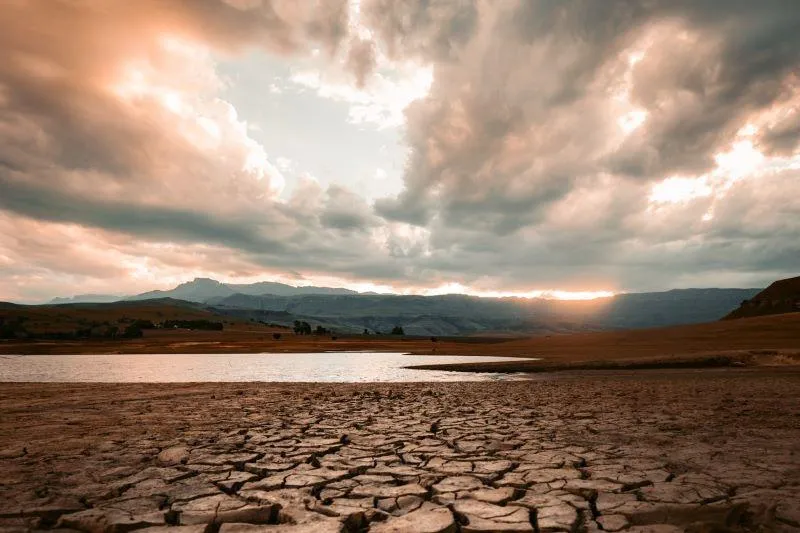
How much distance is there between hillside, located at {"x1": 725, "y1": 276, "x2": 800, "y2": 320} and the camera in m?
81.4

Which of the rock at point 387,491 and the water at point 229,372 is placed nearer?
the rock at point 387,491

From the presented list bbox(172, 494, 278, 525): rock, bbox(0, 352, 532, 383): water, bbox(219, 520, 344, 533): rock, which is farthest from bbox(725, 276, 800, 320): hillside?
bbox(172, 494, 278, 525): rock

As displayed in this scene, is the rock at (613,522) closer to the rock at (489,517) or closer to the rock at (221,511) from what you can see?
the rock at (489,517)

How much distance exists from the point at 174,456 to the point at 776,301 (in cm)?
10856

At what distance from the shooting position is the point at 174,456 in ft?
19.1

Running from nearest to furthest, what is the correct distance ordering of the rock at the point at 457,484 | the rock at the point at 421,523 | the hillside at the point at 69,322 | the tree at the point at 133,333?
1. the rock at the point at 421,523
2. the rock at the point at 457,484
3. the tree at the point at 133,333
4. the hillside at the point at 69,322

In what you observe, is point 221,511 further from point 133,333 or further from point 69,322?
point 69,322

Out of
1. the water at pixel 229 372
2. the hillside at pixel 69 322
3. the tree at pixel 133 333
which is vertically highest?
the hillside at pixel 69 322

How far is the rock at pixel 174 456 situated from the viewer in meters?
5.54

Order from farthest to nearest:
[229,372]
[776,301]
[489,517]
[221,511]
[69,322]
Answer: [69,322] → [776,301] → [229,372] → [221,511] → [489,517]

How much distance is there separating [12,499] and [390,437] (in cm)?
443

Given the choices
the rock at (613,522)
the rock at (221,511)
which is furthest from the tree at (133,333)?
the rock at (613,522)

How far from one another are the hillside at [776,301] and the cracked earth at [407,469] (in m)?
93.7

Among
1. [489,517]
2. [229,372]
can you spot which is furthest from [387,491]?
[229,372]
